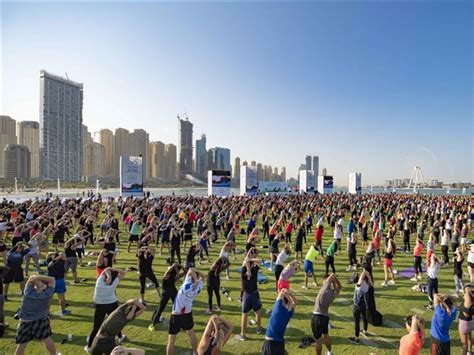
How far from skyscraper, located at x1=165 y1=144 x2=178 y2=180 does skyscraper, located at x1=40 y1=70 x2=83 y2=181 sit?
45.8 meters

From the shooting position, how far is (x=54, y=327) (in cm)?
609

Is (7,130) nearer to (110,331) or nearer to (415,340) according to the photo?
(110,331)

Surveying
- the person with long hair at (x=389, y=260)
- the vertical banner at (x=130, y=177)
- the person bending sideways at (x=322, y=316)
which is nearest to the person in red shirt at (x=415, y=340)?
the person bending sideways at (x=322, y=316)

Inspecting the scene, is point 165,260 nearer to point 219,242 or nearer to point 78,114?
point 219,242

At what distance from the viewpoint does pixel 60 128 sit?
13388 cm

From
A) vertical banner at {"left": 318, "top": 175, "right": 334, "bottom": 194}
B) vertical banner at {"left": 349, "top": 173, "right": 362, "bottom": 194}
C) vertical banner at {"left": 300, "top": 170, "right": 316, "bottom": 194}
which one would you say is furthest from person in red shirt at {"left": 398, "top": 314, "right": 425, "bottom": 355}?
vertical banner at {"left": 349, "top": 173, "right": 362, "bottom": 194}

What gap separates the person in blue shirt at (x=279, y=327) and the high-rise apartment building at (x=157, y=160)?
16277cm

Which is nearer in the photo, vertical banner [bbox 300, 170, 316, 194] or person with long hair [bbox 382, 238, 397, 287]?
person with long hair [bbox 382, 238, 397, 287]

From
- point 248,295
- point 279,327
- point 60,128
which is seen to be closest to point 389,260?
point 248,295

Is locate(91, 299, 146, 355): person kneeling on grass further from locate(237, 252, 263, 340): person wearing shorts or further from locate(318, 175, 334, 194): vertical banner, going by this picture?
locate(318, 175, 334, 194): vertical banner

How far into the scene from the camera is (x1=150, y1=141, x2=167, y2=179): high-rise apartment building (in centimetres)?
16238

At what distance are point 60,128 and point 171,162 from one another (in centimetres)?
5919

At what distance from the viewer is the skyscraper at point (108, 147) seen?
15238 cm

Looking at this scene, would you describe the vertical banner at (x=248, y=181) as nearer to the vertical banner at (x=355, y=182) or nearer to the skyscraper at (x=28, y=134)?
the vertical banner at (x=355, y=182)
